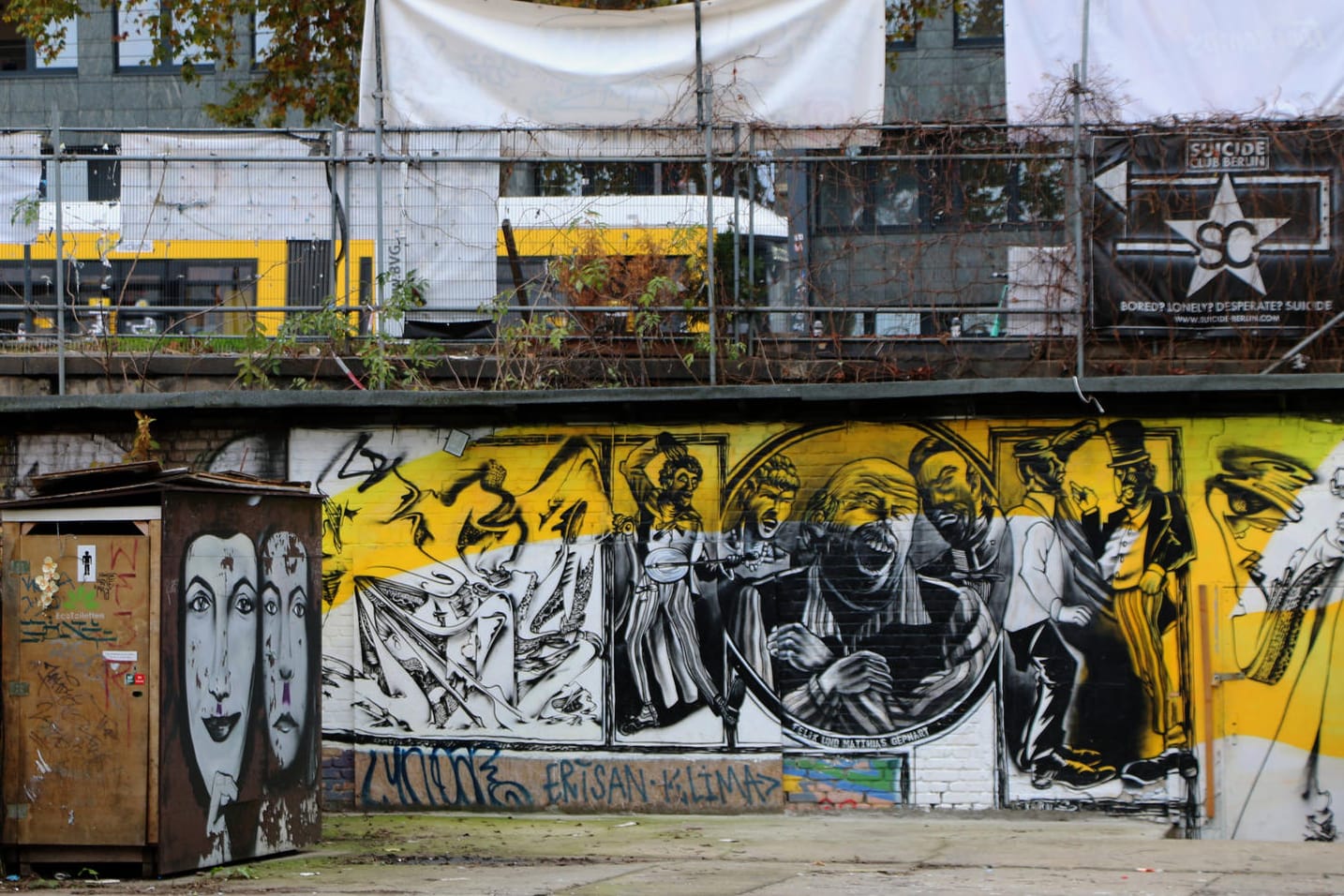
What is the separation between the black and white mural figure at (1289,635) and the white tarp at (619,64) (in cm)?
429

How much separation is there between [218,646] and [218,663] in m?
0.10

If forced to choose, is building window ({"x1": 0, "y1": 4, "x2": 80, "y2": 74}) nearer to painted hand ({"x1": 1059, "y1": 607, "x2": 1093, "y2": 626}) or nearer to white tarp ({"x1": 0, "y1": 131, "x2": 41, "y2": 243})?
white tarp ({"x1": 0, "y1": 131, "x2": 41, "y2": 243})

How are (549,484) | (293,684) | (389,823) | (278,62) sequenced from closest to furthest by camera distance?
(293,684), (389,823), (549,484), (278,62)

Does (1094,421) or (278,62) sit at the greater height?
(278,62)

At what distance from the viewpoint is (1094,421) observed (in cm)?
1050

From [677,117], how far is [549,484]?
3.16 metres

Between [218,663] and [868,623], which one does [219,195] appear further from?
[868,623]

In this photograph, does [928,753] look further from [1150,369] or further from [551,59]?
[551,59]

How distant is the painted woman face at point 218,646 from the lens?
804cm

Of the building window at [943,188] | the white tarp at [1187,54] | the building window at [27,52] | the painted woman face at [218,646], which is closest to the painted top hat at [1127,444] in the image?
the building window at [943,188]

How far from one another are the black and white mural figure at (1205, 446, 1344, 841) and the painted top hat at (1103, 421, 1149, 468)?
86cm

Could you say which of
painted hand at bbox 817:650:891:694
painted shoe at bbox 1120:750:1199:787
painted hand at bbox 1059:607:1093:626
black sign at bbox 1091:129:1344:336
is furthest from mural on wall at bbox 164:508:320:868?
black sign at bbox 1091:129:1344:336

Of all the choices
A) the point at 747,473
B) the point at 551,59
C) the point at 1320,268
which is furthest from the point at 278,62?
the point at 1320,268

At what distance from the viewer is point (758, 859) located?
869cm
